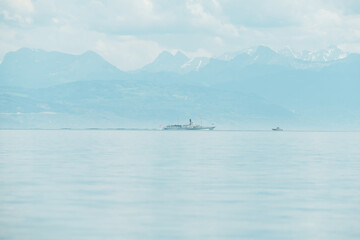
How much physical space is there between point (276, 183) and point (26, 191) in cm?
2137

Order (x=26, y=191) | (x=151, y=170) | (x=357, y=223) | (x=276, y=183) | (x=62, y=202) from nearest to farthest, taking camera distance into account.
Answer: (x=357, y=223)
(x=62, y=202)
(x=26, y=191)
(x=276, y=183)
(x=151, y=170)

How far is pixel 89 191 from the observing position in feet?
169

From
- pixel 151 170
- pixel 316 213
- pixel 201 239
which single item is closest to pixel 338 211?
pixel 316 213

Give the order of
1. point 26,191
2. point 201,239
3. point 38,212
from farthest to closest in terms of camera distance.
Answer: point 26,191 < point 38,212 < point 201,239

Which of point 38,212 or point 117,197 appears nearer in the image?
point 38,212

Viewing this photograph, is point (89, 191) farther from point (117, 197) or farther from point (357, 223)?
point (357, 223)

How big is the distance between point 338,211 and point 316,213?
1904mm

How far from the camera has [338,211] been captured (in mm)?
42688

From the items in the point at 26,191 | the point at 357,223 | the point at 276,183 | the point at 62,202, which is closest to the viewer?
the point at 357,223

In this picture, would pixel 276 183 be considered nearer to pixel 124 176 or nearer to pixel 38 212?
pixel 124 176

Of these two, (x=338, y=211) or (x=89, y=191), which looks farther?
(x=89, y=191)

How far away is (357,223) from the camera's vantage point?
126 ft

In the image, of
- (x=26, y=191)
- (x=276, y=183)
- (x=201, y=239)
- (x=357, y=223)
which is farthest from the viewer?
(x=276, y=183)

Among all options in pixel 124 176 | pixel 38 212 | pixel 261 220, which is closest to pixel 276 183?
pixel 124 176
